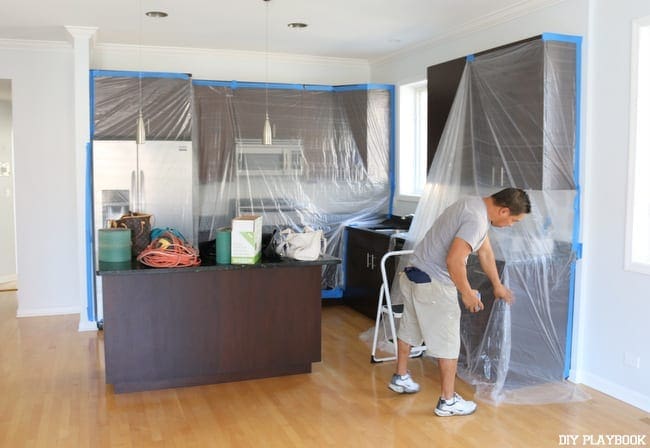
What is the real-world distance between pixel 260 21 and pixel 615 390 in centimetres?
373

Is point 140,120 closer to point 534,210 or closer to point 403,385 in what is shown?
point 403,385

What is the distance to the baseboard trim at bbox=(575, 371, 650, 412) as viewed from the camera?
3.66 meters

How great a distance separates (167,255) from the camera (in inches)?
153

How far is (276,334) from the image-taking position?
4.18m

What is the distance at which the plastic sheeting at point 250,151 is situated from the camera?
5.50m

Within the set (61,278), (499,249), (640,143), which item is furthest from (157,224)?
(640,143)

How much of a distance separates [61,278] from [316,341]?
3.11m

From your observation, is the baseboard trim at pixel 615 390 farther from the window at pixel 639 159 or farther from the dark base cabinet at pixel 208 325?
the dark base cabinet at pixel 208 325

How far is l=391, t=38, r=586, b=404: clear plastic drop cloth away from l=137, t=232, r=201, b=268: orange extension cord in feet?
6.07

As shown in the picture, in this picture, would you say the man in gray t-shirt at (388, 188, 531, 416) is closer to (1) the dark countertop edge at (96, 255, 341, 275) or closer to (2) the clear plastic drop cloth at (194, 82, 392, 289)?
(1) the dark countertop edge at (96, 255, 341, 275)

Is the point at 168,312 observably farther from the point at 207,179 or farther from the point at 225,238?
the point at 207,179

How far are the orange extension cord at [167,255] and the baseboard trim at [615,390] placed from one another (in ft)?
8.51

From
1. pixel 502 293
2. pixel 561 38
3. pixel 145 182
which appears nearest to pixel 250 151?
pixel 145 182

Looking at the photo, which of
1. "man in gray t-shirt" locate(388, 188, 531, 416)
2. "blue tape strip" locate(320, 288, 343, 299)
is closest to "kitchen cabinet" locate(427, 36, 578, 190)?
"man in gray t-shirt" locate(388, 188, 531, 416)
